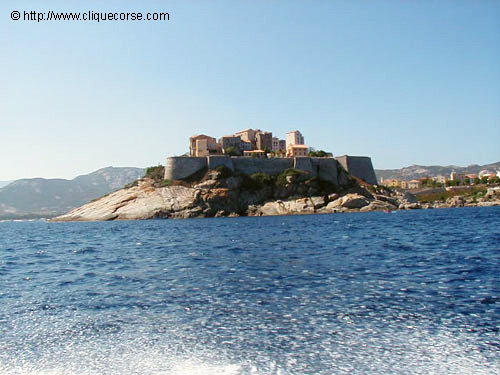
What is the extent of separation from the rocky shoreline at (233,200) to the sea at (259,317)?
51663 millimetres

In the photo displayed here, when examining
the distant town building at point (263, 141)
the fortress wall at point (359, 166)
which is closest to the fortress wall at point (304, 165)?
the fortress wall at point (359, 166)

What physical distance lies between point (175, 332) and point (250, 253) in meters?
11.6

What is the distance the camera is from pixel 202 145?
86625 millimetres

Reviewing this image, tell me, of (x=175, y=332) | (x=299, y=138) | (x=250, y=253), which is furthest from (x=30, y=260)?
(x=299, y=138)

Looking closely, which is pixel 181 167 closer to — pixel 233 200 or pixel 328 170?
pixel 233 200

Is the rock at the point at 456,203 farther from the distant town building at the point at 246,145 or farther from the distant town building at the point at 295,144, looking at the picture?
the distant town building at the point at 246,145

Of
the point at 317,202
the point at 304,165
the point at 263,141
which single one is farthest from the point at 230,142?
the point at 317,202

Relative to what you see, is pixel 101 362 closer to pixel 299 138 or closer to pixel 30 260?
pixel 30 260

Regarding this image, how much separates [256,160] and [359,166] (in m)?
20.8

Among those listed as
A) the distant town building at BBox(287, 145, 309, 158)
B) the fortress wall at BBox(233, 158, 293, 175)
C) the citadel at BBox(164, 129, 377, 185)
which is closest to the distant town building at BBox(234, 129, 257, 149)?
the citadel at BBox(164, 129, 377, 185)

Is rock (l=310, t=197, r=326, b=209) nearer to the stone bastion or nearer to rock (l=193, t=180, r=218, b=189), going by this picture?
the stone bastion

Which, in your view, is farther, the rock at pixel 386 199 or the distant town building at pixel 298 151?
the distant town building at pixel 298 151

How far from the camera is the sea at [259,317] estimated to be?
21.4ft

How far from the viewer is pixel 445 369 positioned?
6070mm
